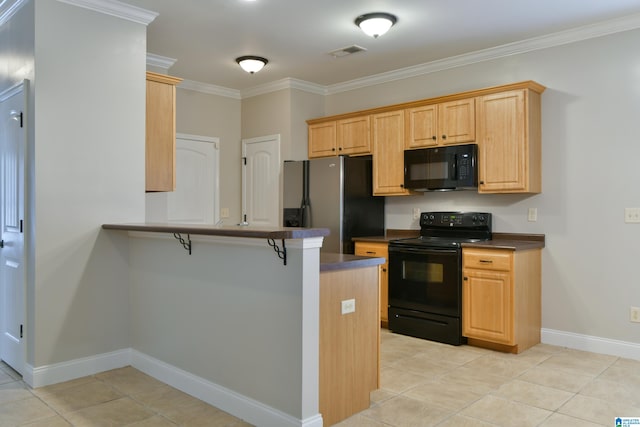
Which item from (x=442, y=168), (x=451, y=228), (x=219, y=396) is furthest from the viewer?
(x=451, y=228)

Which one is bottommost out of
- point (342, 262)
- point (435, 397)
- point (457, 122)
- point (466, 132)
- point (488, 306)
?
point (435, 397)

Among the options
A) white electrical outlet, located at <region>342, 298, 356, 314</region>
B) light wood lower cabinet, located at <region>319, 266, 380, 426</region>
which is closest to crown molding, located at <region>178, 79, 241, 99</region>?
light wood lower cabinet, located at <region>319, 266, 380, 426</region>

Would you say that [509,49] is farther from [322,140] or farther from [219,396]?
[219,396]

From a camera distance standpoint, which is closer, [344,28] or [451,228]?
[344,28]

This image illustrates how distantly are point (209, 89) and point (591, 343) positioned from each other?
191 inches

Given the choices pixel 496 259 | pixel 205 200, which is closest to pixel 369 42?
pixel 496 259

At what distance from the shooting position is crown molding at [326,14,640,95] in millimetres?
3935

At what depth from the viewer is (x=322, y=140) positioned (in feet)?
19.0

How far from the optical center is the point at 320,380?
8.45 feet

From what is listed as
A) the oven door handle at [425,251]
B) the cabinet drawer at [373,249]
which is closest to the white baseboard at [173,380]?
the oven door handle at [425,251]

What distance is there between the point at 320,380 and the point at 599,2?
329 centimetres

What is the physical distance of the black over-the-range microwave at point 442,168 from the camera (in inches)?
175

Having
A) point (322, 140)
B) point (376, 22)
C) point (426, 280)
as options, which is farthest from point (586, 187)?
point (322, 140)

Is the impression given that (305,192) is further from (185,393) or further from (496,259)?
(185,393)
